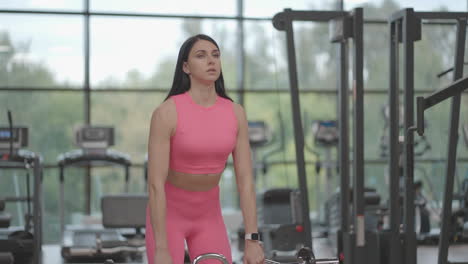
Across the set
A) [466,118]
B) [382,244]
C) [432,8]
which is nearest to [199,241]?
[382,244]

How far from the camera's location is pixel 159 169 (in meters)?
3.03

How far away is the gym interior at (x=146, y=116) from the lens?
7.43m

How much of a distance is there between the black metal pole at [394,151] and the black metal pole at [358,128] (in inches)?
8.8

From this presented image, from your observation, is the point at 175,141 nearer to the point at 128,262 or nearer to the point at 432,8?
the point at 128,262

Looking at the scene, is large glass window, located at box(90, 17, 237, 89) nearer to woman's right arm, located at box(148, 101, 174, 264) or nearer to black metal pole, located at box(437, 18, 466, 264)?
black metal pole, located at box(437, 18, 466, 264)

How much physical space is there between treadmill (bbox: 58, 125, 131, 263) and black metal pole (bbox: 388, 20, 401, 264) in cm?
263

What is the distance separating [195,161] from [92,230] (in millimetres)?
5087

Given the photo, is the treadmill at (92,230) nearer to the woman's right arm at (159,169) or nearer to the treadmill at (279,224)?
the treadmill at (279,224)

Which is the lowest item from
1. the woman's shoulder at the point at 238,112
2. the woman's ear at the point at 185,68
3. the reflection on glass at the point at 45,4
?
the woman's shoulder at the point at 238,112

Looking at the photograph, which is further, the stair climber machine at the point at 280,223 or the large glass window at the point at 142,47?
the large glass window at the point at 142,47

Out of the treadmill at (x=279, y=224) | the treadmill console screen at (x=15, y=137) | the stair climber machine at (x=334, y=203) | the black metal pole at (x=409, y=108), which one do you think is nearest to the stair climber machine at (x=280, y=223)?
the treadmill at (x=279, y=224)

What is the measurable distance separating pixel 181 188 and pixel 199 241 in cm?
22

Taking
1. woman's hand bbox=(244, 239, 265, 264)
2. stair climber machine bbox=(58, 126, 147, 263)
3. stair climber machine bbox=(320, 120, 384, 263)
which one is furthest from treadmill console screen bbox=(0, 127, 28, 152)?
woman's hand bbox=(244, 239, 265, 264)

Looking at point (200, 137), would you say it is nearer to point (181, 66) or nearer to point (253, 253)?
point (181, 66)
